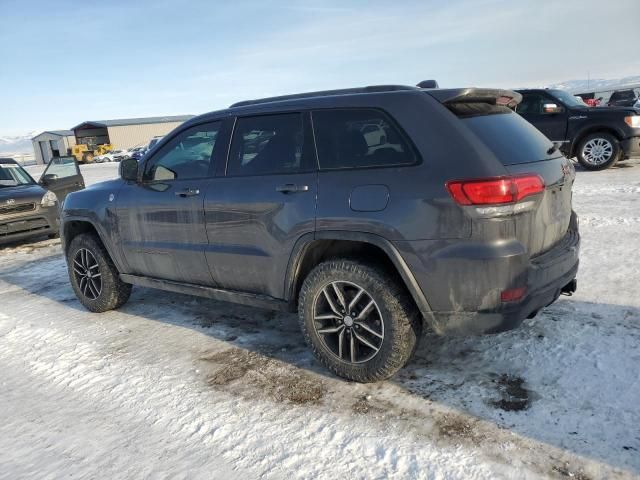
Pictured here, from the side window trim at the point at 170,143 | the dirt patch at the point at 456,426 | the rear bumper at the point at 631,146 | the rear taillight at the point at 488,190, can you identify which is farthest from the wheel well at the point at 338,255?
the rear bumper at the point at 631,146

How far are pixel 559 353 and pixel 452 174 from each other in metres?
1.53

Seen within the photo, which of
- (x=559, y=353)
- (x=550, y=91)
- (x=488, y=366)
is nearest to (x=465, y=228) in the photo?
(x=488, y=366)

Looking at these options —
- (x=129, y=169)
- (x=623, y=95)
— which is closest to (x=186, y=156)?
(x=129, y=169)

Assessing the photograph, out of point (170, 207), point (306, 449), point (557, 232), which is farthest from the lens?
point (170, 207)

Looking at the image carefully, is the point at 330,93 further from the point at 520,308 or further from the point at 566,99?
the point at 566,99

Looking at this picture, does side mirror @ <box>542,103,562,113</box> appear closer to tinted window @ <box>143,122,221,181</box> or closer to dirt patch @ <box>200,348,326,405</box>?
tinted window @ <box>143,122,221,181</box>

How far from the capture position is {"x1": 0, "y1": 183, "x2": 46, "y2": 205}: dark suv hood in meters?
8.49

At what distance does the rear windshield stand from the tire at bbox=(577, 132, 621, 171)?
8.72 metres

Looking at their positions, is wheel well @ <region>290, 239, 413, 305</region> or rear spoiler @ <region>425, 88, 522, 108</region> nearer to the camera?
rear spoiler @ <region>425, 88, 522, 108</region>

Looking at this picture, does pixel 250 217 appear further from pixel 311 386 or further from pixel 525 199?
pixel 525 199

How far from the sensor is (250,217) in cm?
354

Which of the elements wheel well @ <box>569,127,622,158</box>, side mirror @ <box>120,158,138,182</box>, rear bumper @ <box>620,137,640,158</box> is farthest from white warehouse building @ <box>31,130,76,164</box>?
side mirror @ <box>120,158,138,182</box>

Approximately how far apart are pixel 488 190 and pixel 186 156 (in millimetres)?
2513

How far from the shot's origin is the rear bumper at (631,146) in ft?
34.3
